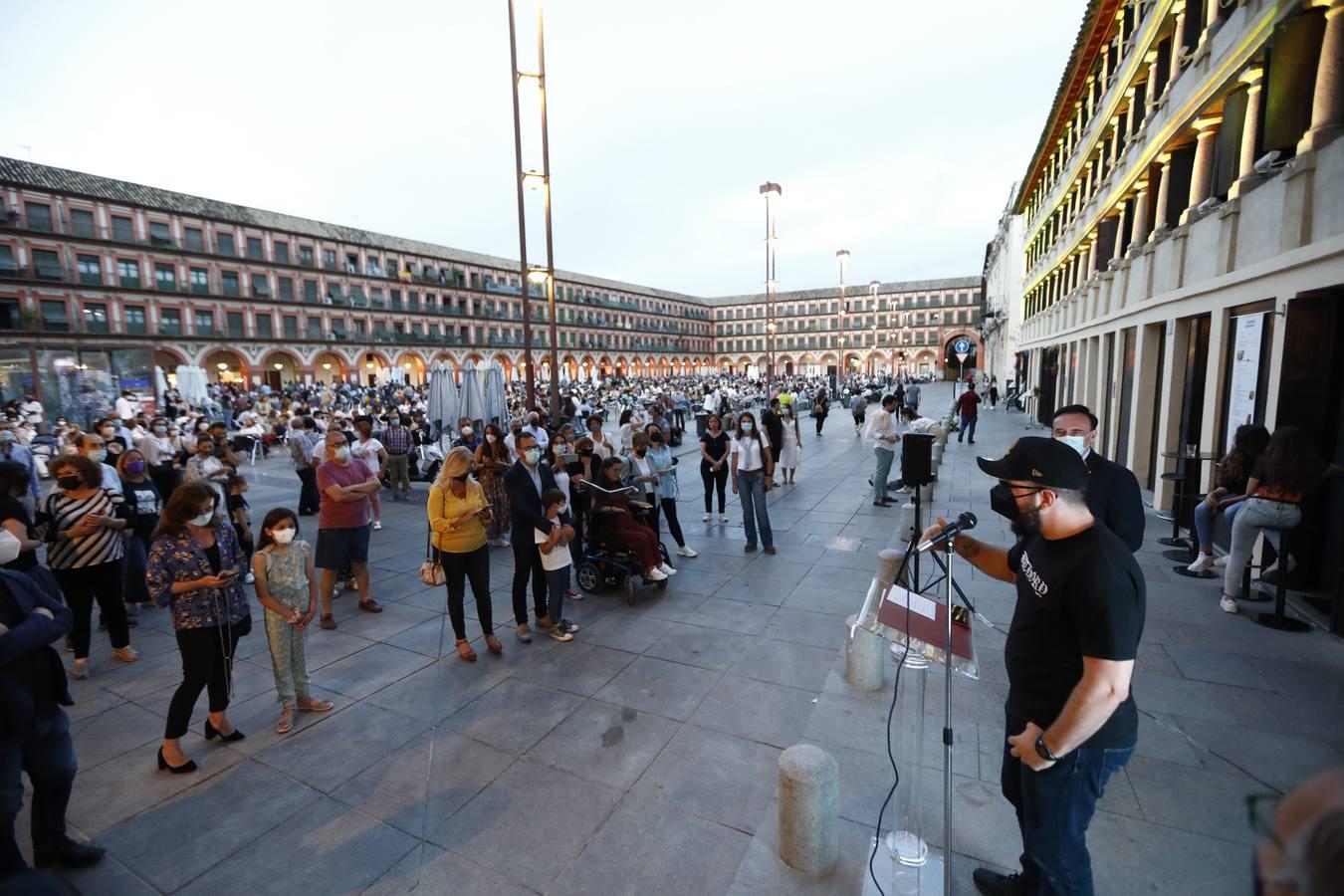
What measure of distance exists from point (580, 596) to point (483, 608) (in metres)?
1.55

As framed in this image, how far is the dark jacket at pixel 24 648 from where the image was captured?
8.70 feet

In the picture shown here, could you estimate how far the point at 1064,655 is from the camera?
215cm

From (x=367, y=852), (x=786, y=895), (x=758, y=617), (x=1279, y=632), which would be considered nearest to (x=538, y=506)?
(x=758, y=617)

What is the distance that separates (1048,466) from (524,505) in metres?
4.10

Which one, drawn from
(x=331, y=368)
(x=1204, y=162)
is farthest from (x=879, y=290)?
(x=1204, y=162)

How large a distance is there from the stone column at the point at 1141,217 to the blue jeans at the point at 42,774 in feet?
49.8

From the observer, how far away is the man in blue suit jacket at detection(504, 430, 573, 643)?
206 inches

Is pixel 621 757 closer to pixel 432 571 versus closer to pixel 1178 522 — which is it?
pixel 432 571

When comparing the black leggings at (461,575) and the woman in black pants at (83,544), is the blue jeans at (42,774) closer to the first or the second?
the black leggings at (461,575)

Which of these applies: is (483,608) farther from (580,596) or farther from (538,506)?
(580,596)

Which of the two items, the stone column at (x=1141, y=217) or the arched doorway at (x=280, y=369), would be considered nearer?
the stone column at (x=1141, y=217)

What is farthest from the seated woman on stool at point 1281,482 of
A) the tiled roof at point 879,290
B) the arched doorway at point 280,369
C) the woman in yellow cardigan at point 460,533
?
the tiled roof at point 879,290

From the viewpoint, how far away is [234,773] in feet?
12.2

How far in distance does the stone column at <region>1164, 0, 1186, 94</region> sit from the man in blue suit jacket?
12.2m
